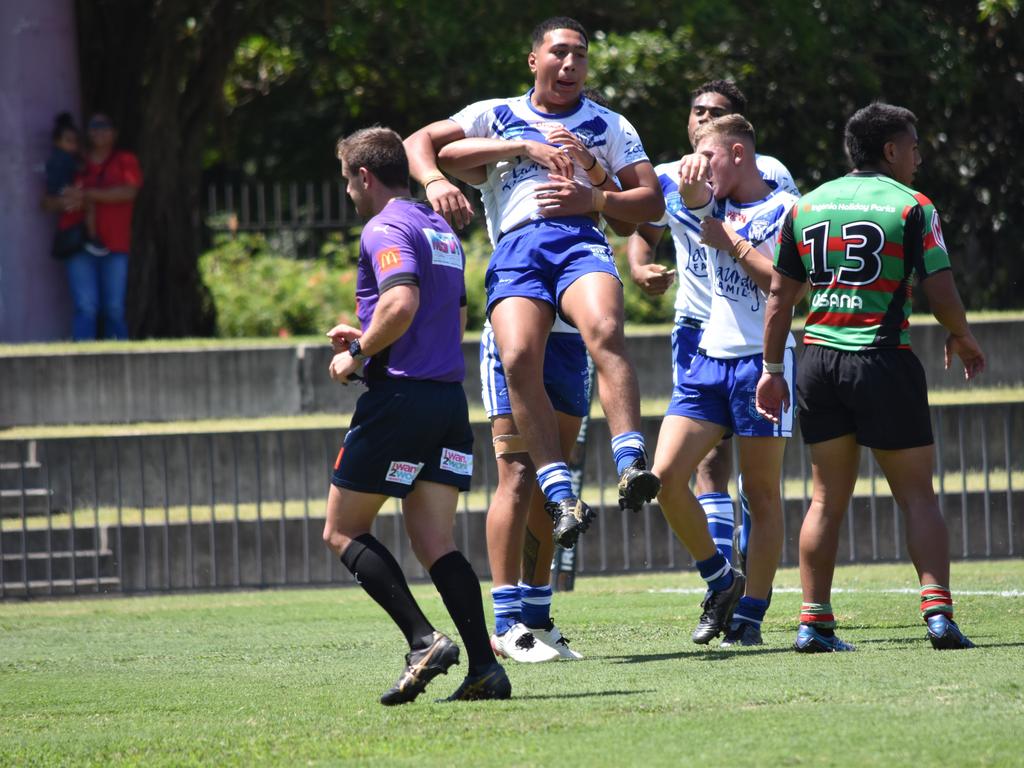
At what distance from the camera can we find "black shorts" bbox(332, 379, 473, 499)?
6008 millimetres

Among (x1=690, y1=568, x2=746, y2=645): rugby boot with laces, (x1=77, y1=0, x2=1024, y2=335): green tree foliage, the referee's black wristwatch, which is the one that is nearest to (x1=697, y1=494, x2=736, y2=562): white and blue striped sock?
(x1=690, y1=568, x2=746, y2=645): rugby boot with laces

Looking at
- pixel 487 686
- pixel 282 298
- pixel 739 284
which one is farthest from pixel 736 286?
pixel 282 298

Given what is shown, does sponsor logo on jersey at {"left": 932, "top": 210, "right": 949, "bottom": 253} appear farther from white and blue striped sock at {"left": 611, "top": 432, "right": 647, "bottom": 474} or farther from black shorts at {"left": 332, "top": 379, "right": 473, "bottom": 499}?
black shorts at {"left": 332, "top": 379, "right": 473, "bottom": 499}

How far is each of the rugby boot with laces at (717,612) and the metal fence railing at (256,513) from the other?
176 inches

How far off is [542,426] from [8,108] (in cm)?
1130

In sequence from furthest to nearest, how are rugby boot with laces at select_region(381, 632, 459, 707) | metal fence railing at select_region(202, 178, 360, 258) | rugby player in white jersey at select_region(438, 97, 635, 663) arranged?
metal fence railing at select_region(202, 178, 360, 258) < rugby player in white jersey at select_region(438, 97, 635, 663) < rugby boot with laces at select_region(381, 632, 459, 707)

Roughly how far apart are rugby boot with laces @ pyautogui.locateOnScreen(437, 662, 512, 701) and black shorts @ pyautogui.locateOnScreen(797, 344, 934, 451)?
1.79 meters

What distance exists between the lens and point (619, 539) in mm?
12328

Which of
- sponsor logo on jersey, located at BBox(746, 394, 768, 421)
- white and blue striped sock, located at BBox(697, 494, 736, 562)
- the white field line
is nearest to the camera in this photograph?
sponsor logo on jersey, located at BBox(746, 394, 768, 421)

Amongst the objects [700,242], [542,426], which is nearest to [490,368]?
[542,426]

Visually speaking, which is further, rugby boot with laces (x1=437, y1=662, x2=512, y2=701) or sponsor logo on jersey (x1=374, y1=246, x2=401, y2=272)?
sponsor logo on jersey (x1=374, y1=246, x2=401, y2=272)

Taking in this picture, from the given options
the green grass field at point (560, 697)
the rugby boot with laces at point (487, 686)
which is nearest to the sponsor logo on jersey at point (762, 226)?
the green grass field at point (560, 697)

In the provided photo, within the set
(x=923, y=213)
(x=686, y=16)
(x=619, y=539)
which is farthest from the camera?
(x=686, y=16)

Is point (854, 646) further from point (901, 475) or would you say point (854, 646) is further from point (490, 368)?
point (490, 368)
